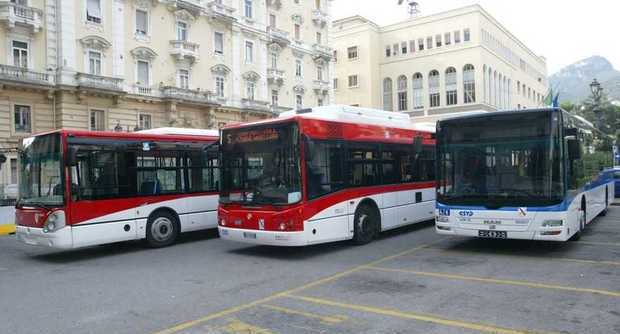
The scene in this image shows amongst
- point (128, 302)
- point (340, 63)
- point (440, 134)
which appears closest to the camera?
point (128, 302)

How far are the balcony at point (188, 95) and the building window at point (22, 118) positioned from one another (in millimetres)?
8521

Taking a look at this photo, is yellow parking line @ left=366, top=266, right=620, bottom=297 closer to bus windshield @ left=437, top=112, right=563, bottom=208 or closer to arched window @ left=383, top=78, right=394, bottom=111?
bus windshield @ left=437, top=112, right=563, bottom=208

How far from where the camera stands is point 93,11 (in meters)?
30.9

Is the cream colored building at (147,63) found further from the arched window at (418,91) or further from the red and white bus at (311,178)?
the red and white bus at (311,178)

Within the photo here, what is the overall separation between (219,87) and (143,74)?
6.75 metres

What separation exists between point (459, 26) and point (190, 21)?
35234 mm

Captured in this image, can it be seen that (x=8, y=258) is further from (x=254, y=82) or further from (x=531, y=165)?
(x=254, y=82)

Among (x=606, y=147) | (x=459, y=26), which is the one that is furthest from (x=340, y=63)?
(x=606, y=147)

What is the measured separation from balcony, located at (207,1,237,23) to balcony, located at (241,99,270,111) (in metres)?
6.47

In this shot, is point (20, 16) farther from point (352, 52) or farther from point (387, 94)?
point (387, 94)

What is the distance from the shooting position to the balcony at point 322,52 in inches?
1943

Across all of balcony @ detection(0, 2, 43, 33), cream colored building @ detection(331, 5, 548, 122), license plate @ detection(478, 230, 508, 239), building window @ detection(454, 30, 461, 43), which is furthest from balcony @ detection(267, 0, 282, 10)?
license plate @ detection(478, 230, 508, 239)

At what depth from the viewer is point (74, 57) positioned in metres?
29.7

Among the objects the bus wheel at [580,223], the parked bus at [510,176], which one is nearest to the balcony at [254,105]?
the parked bus at [510,176]
